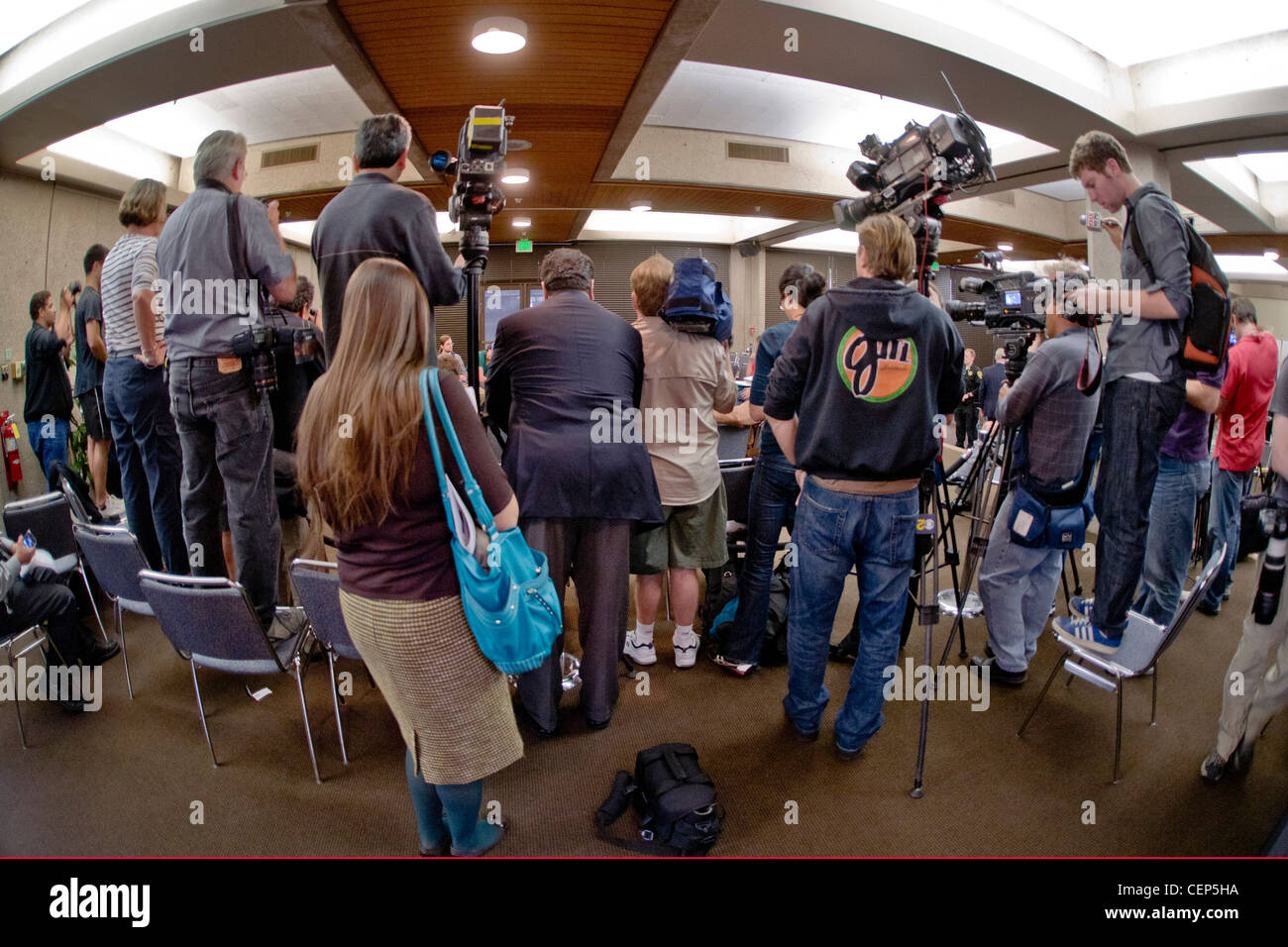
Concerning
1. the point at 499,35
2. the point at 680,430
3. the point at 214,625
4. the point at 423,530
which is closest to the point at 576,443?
the point at 680,430

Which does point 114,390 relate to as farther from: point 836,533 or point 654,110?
point 654,110

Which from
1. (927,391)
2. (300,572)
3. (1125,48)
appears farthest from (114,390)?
(1125,48)

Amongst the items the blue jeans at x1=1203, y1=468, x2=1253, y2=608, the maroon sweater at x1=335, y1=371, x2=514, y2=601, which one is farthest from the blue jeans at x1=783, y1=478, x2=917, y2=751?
the blue jeans at x1=1203, y1=468, x2=1253, y2=608

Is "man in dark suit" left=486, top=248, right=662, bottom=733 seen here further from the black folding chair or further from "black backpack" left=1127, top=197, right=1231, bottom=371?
"black backpack" left=1127, top=197, right=1231, bottom=371

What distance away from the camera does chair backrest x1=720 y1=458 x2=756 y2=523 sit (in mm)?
3324

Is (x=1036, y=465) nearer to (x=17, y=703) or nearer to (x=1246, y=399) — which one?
(x=1246, y=399)

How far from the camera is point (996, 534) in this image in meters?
2.65

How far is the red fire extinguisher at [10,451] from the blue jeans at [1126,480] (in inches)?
293

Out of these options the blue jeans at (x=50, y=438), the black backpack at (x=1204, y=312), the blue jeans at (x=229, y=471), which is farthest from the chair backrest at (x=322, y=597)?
the blue jeans at (x=50, y=438)

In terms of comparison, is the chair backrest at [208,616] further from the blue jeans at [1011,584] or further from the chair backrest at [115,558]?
the blue jeans at [1011,584]

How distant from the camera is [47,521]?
9.23 feet

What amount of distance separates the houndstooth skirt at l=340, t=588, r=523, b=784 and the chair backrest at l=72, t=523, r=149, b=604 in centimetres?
145

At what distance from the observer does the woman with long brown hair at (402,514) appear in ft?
4.24

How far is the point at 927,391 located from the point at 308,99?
5.85 metres
